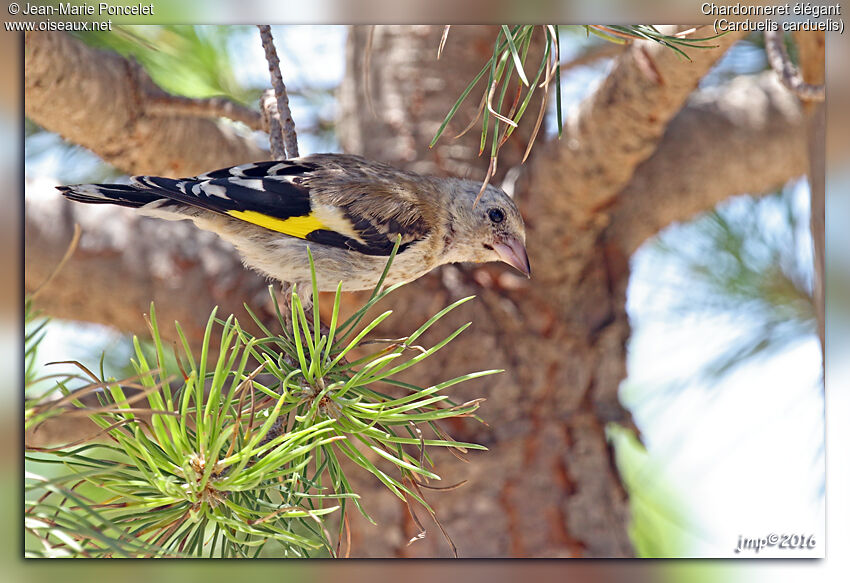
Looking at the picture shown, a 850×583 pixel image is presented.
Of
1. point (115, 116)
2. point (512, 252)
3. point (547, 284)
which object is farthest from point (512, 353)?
point (115, 116)

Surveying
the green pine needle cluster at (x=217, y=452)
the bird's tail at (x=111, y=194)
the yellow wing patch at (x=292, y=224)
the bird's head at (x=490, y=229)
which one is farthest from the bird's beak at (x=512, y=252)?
the bird's tail at (x=111, y=194)

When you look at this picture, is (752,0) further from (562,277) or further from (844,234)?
(562,277)

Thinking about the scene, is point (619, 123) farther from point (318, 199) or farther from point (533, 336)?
point (318, 199)

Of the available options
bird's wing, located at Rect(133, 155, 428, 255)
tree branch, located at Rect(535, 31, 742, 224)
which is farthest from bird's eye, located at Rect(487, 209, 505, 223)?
tree branch, located at Rect(535, 31, 742, 224)

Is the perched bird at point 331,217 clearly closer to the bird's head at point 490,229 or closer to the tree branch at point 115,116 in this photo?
the bird's head at point 490,229

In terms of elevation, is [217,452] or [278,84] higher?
[278,84]

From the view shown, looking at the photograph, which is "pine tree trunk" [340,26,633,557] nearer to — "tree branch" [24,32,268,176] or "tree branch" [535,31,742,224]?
"tree branch" [535,31,742,224]
